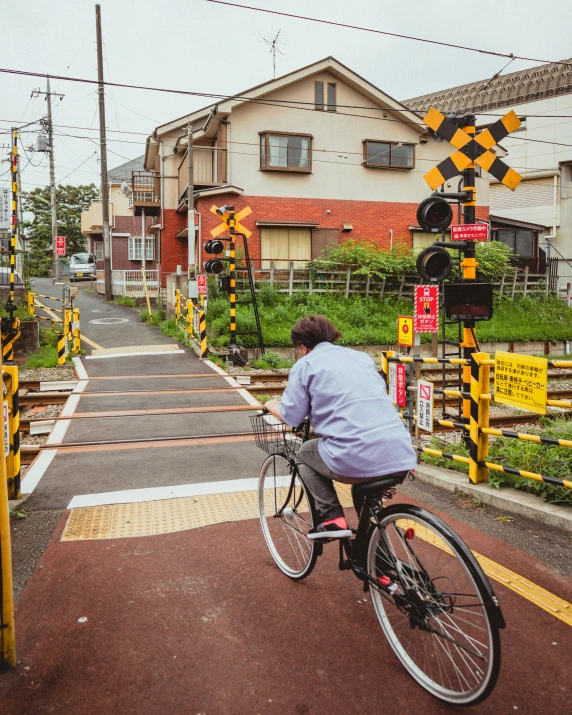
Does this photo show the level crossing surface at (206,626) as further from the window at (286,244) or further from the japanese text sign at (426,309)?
the window at (286,244)

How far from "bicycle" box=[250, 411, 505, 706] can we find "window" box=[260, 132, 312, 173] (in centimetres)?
2144

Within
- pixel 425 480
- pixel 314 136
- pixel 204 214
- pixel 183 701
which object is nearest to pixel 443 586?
pixel 183 701

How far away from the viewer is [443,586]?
2705mm

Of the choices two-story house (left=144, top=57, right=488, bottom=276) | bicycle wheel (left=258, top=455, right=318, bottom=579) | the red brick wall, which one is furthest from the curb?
the red brick wall

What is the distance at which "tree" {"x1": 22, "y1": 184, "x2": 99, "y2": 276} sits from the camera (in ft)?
174

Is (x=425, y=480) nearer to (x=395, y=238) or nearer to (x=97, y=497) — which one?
(x=97, y=497)

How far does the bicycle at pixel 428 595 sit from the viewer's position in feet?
8.20

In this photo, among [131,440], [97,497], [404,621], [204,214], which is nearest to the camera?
[404,621]

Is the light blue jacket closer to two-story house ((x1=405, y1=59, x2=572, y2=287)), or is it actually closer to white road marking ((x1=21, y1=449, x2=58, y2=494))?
white road marking ((x1=21, y1=449, x2=58, y2=494))

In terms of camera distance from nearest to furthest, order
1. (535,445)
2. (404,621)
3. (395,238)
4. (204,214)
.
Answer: (404,621), (535,445), (204,214), (395,238)

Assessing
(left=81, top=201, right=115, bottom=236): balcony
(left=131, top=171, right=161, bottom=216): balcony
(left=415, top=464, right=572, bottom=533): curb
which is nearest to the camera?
(left=415, top=464, right=572, bottom=533): curb

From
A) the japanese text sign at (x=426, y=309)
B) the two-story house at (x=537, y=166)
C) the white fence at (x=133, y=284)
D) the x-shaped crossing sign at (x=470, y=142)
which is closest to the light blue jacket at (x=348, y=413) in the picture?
the x-shaped crossing sign at (x=470, y=142)

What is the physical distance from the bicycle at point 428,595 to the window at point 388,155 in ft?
74.7

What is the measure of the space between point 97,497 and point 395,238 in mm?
21187
